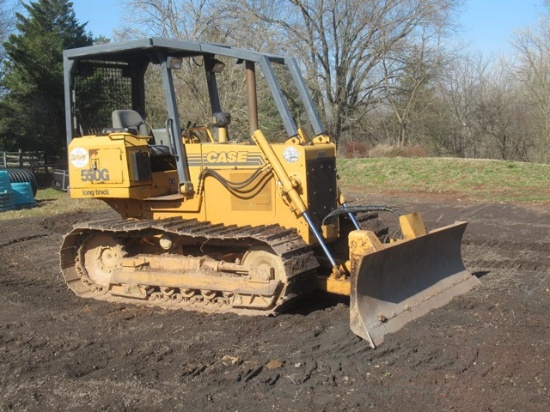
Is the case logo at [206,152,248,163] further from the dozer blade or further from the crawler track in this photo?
the dozer blade

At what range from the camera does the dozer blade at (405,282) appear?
19.1 feet

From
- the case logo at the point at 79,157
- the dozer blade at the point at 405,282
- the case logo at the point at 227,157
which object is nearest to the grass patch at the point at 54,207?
the case logo at the point at 79,157

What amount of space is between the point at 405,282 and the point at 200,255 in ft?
7.48

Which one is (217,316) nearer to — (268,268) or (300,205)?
(268,268)

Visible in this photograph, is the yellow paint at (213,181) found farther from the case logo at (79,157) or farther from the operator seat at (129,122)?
the operator seat at (129,122)

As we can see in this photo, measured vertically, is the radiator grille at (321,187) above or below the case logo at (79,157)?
below

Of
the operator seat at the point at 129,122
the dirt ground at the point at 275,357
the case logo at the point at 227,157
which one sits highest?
the operator seat at the point at 129,122

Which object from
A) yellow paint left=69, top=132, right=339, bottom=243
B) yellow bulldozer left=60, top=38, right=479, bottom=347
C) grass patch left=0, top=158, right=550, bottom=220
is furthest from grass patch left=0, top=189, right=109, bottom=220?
yellow paint left=69, top=132, right=339, bottom=243

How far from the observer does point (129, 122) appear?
25.3 feet

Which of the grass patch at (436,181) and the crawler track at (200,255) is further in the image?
the grass patch at (436,181)

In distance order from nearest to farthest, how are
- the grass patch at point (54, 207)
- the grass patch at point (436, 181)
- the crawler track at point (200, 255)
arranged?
the crawler track at point (200, 255) < the grass patch at point (54, 207) < the grass patch at point (436, 181)

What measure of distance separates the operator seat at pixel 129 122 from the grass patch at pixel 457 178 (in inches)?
412

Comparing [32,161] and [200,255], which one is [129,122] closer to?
[200,255]

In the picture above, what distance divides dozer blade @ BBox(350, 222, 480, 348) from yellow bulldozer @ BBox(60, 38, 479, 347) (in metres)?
0.02
